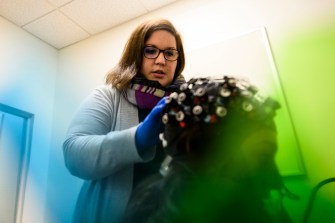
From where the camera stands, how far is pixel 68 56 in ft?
5.53

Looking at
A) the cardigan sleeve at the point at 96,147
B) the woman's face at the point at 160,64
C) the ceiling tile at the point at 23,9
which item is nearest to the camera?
the cardigan sleeve at the point at 96,147

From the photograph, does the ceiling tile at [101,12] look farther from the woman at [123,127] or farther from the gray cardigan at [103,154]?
the gray cardigan at [103,154]

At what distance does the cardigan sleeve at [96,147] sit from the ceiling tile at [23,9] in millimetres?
1478

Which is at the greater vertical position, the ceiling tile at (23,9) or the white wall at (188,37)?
the ceiling tile at (23,9)

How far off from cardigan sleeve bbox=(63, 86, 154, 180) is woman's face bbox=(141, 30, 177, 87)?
18cm

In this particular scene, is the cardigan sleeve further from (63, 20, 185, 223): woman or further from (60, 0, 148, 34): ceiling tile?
(60, 0, 148, 34): ceiling tile

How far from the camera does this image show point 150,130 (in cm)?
44

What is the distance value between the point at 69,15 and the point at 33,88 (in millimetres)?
653

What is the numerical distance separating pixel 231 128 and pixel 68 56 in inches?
62.9

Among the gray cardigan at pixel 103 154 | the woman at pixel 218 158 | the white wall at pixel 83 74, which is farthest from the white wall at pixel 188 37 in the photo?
the gray cardigan at pixel 103 154

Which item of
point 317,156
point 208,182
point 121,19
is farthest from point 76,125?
point 121,19

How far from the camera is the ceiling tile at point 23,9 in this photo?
1.64 meters

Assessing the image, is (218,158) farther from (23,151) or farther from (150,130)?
(23,151)


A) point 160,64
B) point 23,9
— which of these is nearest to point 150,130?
point 160,64
